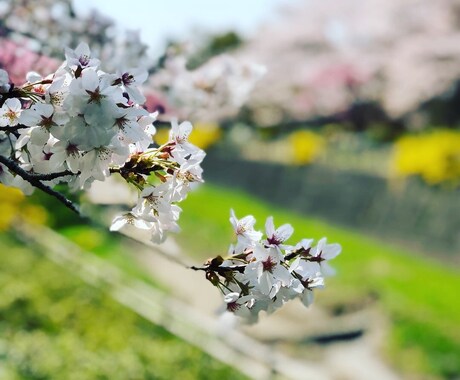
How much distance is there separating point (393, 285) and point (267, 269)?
7510 mm

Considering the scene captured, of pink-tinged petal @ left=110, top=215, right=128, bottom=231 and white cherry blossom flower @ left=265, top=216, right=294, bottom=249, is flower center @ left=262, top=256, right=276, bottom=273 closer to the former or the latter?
white cherry blossom flower @ left=265, top=216, right=294, bottom=249

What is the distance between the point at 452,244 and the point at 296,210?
4883 millimetres

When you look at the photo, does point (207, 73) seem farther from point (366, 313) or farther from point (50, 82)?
point (366, 313)

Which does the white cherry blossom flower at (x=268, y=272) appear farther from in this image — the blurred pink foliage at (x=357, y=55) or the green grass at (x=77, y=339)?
the blurred pink foliage at (x=357, y=55)

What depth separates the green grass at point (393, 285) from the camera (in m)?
6.26

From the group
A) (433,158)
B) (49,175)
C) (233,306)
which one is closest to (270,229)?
(233,306)

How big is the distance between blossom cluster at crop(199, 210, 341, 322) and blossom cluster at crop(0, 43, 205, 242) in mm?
130

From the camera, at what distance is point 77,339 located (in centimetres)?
512

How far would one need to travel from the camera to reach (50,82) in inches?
45.6

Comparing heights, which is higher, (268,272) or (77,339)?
(77,339)

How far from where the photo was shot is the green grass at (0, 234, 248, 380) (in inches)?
177

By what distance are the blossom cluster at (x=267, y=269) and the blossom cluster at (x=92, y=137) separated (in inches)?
5.1

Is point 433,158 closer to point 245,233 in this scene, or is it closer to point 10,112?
point 245,233

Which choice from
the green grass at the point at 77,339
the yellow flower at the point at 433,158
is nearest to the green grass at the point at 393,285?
the yellow flower at the point at 433,158
